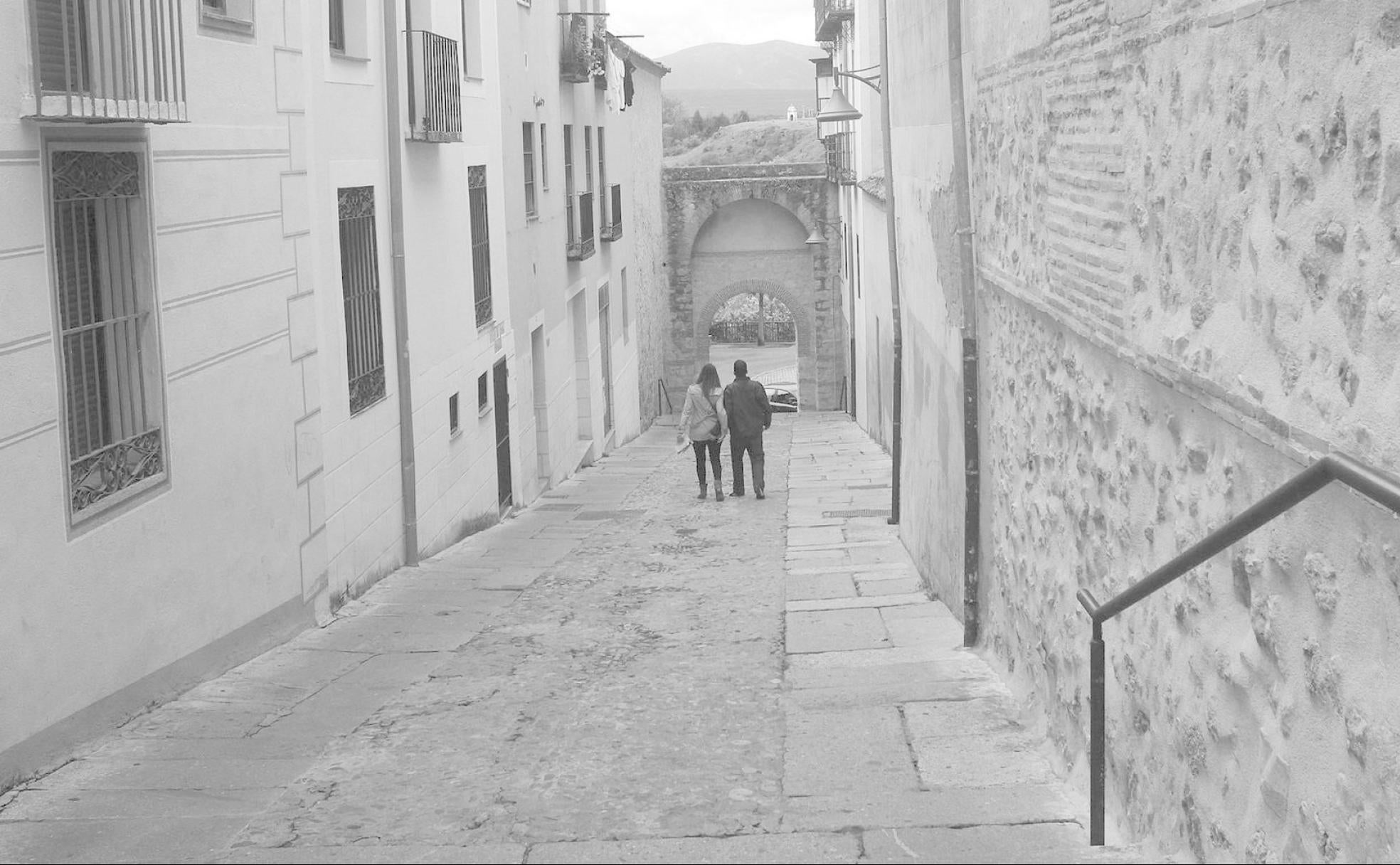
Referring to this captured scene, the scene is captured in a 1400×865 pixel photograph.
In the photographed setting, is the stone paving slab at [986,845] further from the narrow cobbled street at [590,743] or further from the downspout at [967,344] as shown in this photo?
the downspout at [967,344]

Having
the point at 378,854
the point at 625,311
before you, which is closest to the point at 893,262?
the point at 378,854

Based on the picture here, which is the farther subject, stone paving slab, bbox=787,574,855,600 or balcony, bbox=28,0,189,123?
stone paving slab, bbox=787,574,855,600

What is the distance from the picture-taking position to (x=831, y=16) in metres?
29.1

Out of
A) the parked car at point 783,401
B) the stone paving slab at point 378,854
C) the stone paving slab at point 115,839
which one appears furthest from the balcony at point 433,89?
the parked car at point 783,401

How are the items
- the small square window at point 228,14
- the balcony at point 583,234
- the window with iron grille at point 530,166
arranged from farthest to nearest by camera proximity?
the balcony at point 583,234
the window with iron grille at point 530,166
the small square window at point 228,14

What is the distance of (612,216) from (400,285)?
13442 mm

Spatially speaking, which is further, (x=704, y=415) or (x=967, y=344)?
(x=704, y=415)

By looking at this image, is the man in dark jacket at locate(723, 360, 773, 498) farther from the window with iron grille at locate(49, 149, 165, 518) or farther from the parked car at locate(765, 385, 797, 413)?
the parked car at locate(765, 385, 797, 413)

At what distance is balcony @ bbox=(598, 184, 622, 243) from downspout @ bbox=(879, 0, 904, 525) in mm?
10326

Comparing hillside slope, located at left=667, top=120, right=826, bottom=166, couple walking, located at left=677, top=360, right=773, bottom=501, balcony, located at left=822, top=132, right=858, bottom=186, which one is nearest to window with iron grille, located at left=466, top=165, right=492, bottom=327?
couple walking, located at left=677, top=360, right=773, bottom=501

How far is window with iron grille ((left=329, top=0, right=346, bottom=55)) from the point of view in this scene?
1067cm

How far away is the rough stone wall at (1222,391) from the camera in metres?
2.99

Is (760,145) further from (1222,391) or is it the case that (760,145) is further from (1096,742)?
(1222,391)

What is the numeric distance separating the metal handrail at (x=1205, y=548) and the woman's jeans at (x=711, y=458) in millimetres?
11230
